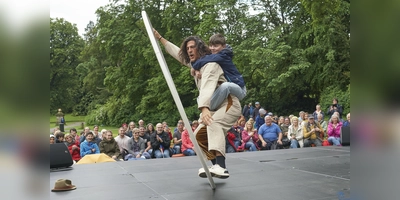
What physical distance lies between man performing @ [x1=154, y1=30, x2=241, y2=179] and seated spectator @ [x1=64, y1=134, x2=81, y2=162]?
5040mm

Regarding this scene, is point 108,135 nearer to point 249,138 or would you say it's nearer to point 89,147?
point 89,147

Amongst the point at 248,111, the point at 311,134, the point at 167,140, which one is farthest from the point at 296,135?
the point at 248,111

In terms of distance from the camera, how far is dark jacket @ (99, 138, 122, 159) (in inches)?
325

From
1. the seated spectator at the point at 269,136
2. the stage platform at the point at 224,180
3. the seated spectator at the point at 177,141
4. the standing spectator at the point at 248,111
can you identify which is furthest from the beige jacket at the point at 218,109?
the standing spectator at the point at 248,111

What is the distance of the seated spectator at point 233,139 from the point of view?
8648mm

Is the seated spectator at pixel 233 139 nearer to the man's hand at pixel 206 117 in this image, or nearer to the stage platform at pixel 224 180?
the stage platform at pixel 224 180

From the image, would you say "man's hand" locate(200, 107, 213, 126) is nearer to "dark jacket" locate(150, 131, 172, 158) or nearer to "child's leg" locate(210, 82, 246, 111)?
"child's leg" locate(210, 82, 246, 111)

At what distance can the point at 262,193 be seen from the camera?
3.28 metres

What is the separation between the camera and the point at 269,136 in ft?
31.2

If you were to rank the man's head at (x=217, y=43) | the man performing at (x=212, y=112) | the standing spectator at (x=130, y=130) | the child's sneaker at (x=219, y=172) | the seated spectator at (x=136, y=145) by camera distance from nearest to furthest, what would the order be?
1. the man performing at (x=212, y=112)
2. the child's sneaker at (x=219, y=172)
3. the man's head at (x=217, y=43)
4. the seated spectator at (x=136, y=145)
5. the standing spectator at (x=130, y=130)

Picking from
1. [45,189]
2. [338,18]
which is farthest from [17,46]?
[338,18]

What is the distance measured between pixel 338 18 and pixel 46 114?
22.4 meters

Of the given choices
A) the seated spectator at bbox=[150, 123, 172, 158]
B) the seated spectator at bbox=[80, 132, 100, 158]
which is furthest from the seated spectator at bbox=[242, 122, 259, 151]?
the seated spectator at bbox=[80, 132, 100, 158]

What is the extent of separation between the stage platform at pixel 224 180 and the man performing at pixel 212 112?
0.86 feet
